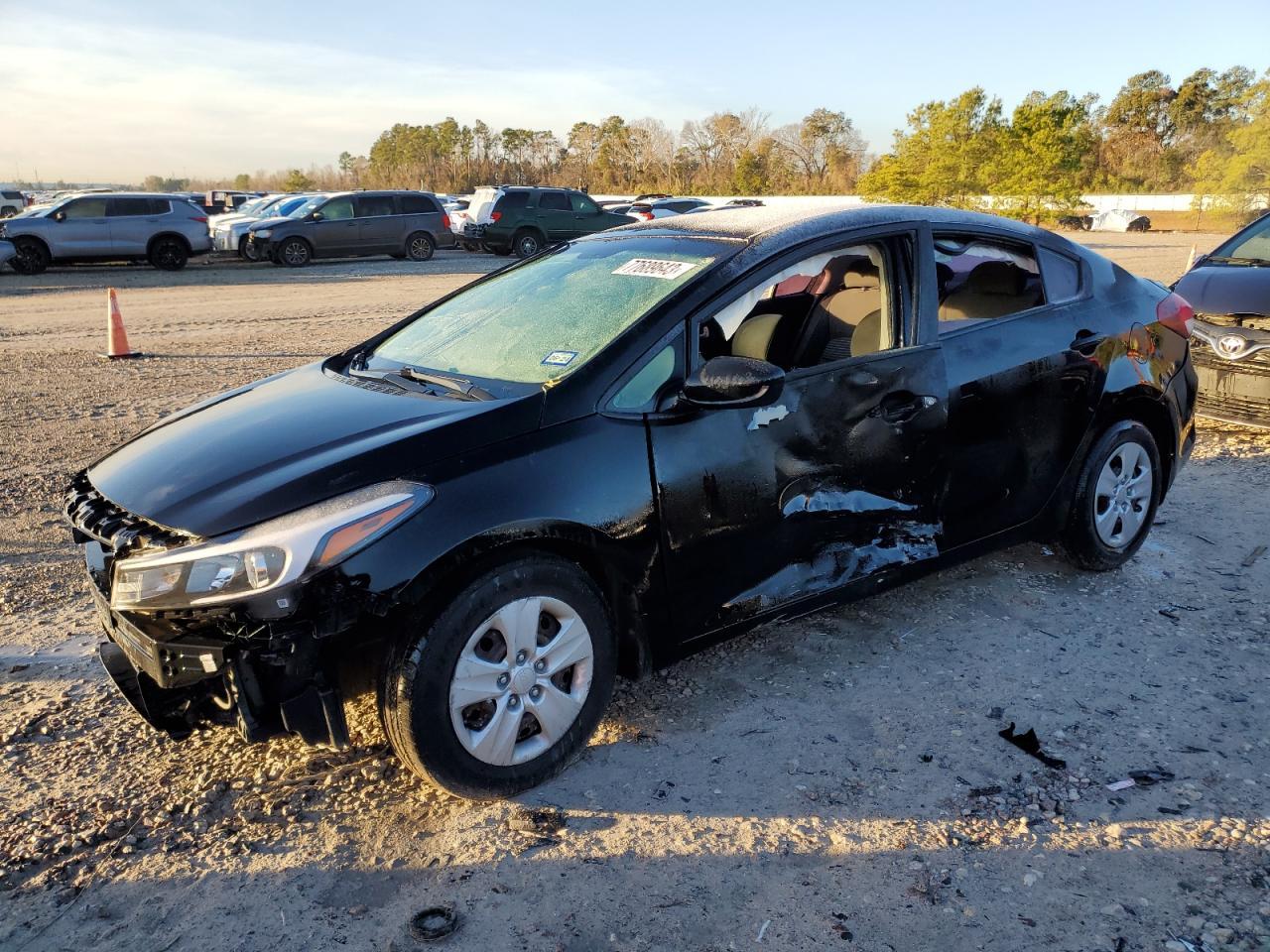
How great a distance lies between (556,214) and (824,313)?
21.9 m

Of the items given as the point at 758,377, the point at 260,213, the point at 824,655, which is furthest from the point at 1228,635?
the point at 260,213

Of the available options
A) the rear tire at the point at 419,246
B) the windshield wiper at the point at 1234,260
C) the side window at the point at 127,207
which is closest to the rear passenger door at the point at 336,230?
the rear tire at the point at 419,246

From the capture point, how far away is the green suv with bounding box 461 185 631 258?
24.6 m

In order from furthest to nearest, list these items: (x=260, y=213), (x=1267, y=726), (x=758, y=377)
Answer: (x=260, y=213) < (x=1267, y=726) < (x=758, y=377)

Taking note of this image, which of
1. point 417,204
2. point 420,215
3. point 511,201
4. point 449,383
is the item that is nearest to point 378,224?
point 420,215

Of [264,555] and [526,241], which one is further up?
[526,241]

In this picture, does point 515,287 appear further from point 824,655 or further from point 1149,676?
point 1149,676

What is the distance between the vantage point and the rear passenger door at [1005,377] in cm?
382

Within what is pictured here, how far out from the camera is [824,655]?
3.83 m

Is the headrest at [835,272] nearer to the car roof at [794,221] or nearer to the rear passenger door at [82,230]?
the car roof at [794,221]

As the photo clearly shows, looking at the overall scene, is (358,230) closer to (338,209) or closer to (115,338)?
(338,209)

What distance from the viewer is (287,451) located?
2.89m

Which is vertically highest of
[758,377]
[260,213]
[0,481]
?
[260,213]

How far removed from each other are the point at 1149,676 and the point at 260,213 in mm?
25315
